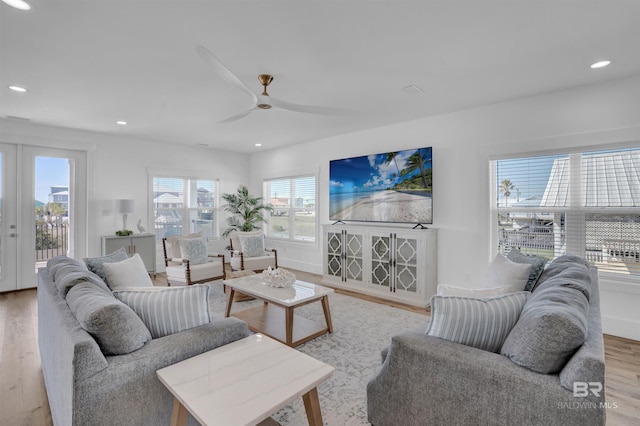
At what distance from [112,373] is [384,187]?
13.5 ft

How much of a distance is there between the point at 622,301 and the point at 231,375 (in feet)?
12.9

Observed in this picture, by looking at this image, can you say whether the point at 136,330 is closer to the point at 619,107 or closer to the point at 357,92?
the point at 357,92

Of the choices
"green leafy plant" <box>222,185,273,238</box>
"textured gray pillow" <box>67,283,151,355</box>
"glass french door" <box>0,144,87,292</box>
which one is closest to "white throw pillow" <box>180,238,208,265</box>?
"green leafy plant" <box>222,185,273,238</box>

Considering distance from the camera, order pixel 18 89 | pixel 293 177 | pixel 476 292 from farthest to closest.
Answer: pixel 293 177
pixel 18 89
pixel 476 292

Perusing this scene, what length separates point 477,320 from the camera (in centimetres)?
148

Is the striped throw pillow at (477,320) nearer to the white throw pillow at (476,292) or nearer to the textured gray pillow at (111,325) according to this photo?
the white throw pillow at (476,292)

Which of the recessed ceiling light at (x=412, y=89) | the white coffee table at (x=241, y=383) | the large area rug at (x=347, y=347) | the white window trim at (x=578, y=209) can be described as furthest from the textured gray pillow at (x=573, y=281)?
the recessed ceiling light at (x=412, y=89)

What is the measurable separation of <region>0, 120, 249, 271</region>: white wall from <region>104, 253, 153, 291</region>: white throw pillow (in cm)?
360

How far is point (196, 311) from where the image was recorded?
172 centimetres

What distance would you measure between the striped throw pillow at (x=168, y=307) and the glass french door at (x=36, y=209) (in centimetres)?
461

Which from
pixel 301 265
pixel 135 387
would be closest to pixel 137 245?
pixel 301 265

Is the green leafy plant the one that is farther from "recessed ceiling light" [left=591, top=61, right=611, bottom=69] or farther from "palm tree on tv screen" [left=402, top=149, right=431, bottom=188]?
"recessed ceiling light" [left=591, top=61, right=611, bottom=69]

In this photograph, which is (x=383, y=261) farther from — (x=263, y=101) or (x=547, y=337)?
(x=547, y=337)

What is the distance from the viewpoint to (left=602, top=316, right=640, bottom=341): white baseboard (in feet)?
9.90
